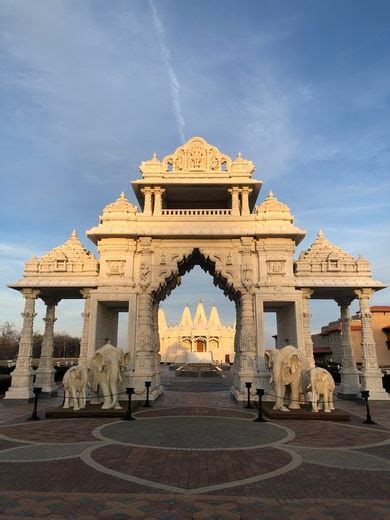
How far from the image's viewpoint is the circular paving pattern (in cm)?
894

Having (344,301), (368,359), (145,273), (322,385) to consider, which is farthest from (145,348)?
(344,301)

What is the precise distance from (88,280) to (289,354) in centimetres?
1030

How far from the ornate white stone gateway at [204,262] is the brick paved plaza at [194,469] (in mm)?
5279

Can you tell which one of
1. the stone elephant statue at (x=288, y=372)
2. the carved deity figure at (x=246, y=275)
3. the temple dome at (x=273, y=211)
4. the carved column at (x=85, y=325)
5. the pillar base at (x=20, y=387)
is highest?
the temple dome at (x=273, y=211)

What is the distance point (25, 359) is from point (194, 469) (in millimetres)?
13359

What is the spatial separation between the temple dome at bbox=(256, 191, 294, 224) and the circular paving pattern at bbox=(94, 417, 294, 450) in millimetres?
10062

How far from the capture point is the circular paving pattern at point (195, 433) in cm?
894

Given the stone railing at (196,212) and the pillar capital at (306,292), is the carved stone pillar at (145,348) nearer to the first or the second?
the stone railing at (196,212)

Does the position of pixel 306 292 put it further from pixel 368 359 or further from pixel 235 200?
pixel 235 200

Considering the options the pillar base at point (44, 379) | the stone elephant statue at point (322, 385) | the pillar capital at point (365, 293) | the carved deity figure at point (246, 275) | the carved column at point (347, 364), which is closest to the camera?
the stone elephant statue at point (322, 385)

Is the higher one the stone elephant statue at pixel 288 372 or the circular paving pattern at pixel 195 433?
the stone elephant statue at pixel 288 372

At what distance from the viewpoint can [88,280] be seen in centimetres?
1791

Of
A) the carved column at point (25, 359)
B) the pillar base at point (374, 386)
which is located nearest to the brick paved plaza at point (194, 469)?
the pillar base at point (374, 386)

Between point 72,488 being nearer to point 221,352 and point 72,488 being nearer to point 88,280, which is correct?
point 88,280
